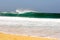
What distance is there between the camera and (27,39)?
5.61 m

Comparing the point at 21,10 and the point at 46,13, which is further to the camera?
the point at 21,10

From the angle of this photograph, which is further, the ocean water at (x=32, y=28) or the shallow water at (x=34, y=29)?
the ocean water at (x=32, y=28)

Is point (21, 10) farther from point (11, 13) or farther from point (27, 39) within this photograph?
point (27, 39)

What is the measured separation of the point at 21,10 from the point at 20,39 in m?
26.0

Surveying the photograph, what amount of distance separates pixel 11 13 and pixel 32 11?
3.22 meters

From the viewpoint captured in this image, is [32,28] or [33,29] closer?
[33,29]

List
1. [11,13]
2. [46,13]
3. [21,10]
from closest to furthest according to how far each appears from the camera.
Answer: [46,13] → [11,13] → [21,10]

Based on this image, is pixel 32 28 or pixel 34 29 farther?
pixel 32 28

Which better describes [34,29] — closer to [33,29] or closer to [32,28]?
[33,29]

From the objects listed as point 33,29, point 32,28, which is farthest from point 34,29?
point 32,28

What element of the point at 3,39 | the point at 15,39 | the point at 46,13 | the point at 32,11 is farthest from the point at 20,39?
the point at 32,11

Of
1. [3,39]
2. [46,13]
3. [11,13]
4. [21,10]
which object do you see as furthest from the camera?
[21,10]

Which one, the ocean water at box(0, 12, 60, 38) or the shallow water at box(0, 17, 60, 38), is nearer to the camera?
the shallow water at box(0, 17, 60, 38)

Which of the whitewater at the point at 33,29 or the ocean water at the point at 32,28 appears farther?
the ocean water at the point at 32,28
